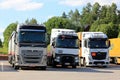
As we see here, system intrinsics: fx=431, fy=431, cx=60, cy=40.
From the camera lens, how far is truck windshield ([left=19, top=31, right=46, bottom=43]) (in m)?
31.0

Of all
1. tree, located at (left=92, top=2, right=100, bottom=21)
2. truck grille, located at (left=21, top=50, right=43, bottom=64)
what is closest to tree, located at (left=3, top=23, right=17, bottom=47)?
tree, located at (left=92, top=2, right=100, bottom=21)

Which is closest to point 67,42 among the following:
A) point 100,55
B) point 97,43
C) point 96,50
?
point 96,50

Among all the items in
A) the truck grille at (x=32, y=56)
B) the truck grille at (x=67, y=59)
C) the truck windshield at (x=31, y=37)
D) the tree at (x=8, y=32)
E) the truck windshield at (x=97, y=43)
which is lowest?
the truck grille at (x=67, y=59)

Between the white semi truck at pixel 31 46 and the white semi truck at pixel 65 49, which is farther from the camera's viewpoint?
the white semi truck at pixel 65 49

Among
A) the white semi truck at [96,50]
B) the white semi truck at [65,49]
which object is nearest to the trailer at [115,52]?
the white semi truck at [96,50]

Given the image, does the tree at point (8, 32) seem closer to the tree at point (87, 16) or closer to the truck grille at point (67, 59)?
the tree at point (87, 16)

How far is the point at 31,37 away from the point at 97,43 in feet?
27.4

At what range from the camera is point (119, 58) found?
44.8 meters

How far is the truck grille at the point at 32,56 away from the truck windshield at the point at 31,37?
0.79 metres

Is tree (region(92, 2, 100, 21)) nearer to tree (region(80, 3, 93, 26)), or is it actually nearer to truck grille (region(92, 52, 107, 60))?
tree (region(80, 3, 93, 26))

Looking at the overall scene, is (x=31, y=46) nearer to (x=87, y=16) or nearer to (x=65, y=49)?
(x=65, y=49)

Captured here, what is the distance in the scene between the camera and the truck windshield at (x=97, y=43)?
37.4m

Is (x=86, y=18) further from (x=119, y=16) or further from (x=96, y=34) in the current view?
(x=96, y=34)

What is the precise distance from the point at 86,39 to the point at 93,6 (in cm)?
9224
